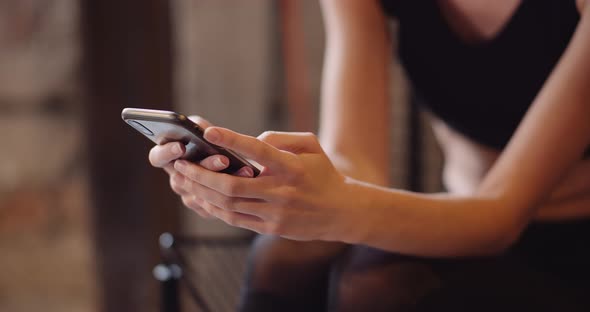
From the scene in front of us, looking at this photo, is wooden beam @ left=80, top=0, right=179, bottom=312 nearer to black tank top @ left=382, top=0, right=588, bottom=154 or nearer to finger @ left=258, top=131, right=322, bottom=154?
black tank top @ left=382, top=0, right=588, bottom=154

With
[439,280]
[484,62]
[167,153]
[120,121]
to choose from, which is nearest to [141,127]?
[167,153]

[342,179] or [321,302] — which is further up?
[342,179]

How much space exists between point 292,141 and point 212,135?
102 mm

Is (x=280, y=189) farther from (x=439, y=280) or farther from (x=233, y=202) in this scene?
(x=439, y=280)

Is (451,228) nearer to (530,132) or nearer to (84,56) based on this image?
(530,132)

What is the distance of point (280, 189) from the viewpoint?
461 millimetres

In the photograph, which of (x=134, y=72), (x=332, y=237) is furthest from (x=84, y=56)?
(x=332, y=237)

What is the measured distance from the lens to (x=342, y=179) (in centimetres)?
51

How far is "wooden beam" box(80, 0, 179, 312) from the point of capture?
118 centimetres

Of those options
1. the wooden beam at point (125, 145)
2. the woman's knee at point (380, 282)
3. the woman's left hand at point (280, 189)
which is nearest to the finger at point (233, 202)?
the woman's left hand at point (280, 189)

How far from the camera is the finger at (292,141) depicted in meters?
0.48

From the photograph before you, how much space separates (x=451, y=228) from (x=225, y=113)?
1.25 meters

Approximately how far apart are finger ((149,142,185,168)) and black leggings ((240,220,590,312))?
0.71 feet

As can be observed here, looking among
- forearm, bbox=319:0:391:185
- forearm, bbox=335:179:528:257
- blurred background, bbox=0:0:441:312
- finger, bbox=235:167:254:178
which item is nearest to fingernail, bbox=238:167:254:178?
finger, bbox=235:167:254:178
